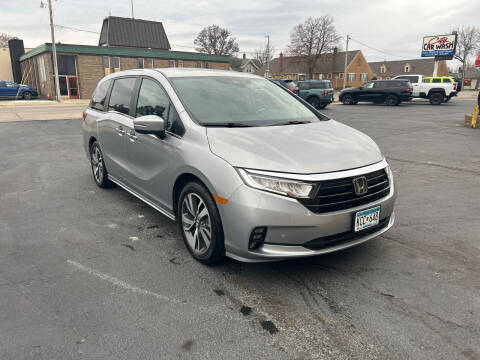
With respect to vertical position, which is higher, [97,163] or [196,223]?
[97,163]

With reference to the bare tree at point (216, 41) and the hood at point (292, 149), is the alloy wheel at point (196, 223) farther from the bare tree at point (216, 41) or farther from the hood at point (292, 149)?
the bare tree at point (216, 41)

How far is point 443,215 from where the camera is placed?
482cm

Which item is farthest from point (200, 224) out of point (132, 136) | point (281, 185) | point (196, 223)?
point (132, 136)

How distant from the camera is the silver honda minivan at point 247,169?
2916 millimetres

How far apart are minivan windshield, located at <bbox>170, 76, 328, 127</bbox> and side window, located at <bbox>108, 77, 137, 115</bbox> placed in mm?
944

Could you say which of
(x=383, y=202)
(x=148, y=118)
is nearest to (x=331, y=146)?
(x=383, y=202)

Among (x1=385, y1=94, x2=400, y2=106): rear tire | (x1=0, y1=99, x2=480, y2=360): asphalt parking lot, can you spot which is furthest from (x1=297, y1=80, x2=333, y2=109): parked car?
(x1=0, y1=99, x2=480, y2=360): asphalt parking lot

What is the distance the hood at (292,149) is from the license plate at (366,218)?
1.29 ft

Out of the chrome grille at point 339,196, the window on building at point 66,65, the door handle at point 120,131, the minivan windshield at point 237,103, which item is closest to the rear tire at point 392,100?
the minivan windshield at point 237,103

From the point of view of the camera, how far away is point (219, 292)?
3082mm

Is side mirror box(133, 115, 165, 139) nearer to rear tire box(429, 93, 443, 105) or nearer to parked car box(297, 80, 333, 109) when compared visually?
parked car box(297, 80, 333, 109)

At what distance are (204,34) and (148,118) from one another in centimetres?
7243

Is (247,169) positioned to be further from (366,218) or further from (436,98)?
(436,98)

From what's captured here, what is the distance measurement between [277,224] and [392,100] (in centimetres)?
2586
